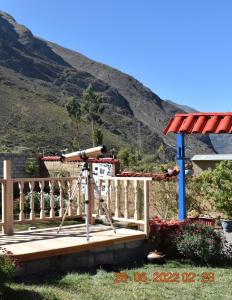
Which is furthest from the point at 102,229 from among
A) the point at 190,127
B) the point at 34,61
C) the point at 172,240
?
the point at 34,61

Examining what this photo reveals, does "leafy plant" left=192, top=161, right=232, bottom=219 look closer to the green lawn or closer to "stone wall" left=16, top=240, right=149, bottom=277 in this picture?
"stone wall" left=16, top=240, right=149, bottom=277

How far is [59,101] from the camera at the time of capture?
73.1m

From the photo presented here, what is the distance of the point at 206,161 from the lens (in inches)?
709

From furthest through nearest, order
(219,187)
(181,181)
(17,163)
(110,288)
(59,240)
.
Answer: (17,163) < (219,187) < (181,181) < (59,240) < (110,288)

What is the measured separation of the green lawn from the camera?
15.9 feet

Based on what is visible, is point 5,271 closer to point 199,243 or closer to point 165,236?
point 199,243

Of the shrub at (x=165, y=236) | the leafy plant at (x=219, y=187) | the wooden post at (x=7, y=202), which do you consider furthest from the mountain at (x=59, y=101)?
the shrub at (x=165, y=236)

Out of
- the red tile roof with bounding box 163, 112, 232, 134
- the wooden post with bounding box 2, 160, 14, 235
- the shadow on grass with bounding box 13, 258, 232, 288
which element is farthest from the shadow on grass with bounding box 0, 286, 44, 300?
the red tile roof with bounding box 163, 112, 232, 134

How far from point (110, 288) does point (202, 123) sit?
3.74m

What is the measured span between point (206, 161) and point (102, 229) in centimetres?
1118

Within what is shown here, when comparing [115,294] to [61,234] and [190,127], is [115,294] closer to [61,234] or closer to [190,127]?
[61,234]

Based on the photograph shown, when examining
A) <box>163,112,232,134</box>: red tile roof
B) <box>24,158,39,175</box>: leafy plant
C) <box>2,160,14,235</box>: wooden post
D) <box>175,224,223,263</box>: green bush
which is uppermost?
<box>163,112,232,134</box>: red tile roof
